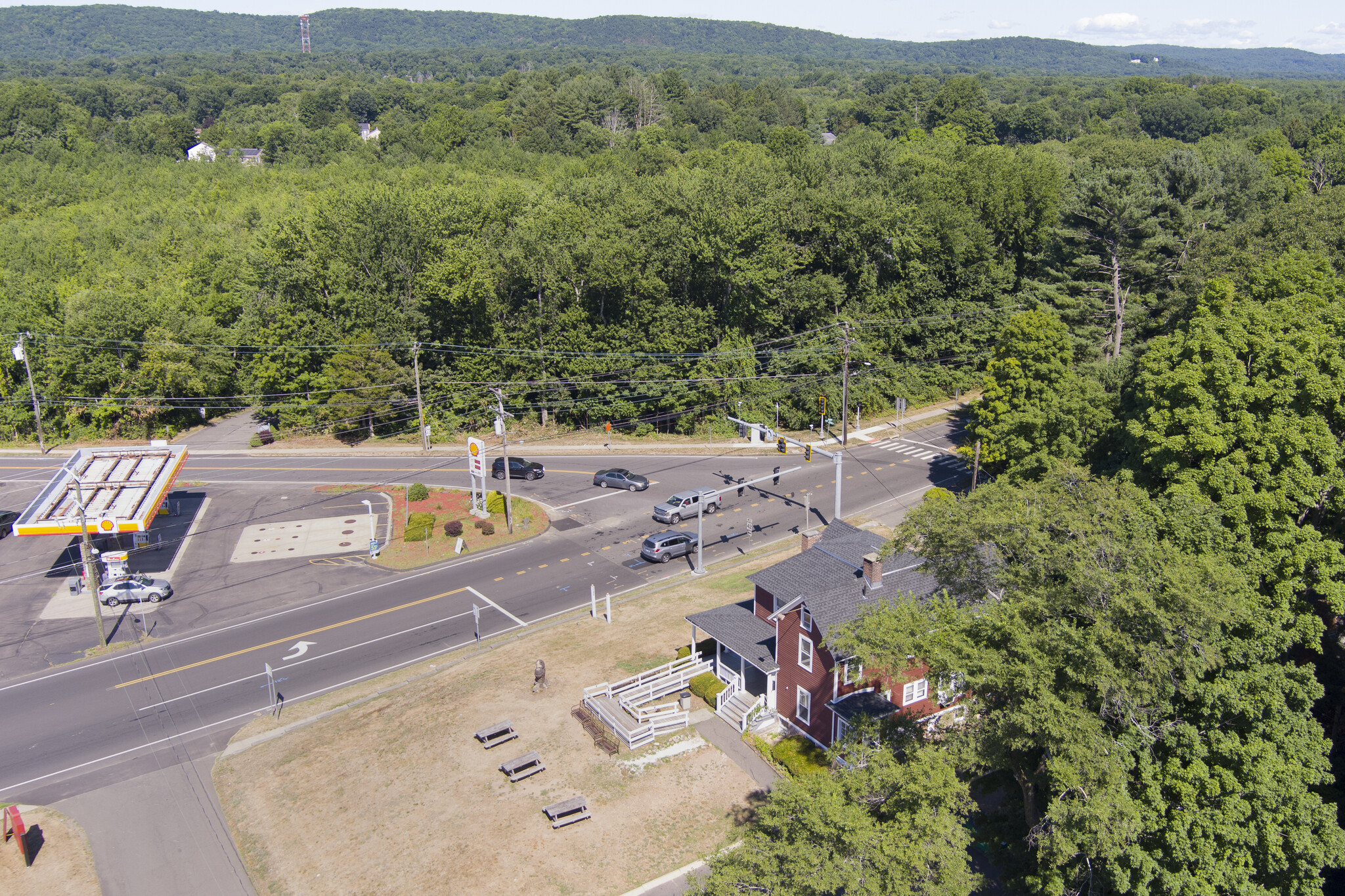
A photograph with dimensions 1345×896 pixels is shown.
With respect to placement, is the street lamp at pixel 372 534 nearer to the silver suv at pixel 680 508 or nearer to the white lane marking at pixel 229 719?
the white lane marking at pixel 229 719

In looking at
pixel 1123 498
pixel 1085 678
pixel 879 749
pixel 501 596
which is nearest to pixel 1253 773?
pixel 1085 678

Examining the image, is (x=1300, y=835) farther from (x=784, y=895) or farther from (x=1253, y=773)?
(x=784, y=895)

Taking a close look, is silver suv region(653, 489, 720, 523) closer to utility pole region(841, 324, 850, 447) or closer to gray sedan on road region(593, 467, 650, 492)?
gray sedan on road region(593, 467, 650, 492)

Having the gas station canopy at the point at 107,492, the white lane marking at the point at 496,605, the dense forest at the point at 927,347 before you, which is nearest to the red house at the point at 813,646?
the dense forest at the point at 927,347

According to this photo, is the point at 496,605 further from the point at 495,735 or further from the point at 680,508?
the point at 680,508

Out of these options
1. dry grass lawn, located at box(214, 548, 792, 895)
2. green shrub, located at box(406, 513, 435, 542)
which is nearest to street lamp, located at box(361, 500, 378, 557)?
green shrub, located at box(406, 513, 435, 542)

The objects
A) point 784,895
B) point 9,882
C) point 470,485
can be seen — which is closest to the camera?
point 784,895
